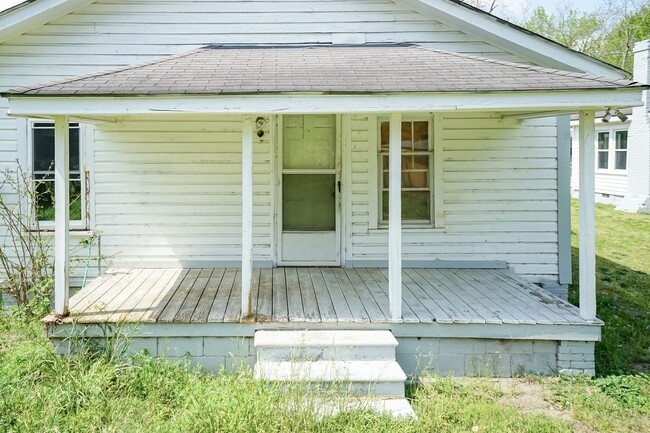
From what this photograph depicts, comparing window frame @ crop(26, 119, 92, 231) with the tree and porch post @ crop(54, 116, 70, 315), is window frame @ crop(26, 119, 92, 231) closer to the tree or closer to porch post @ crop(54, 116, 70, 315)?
porch post @ crop(54, 116, 70, 315)

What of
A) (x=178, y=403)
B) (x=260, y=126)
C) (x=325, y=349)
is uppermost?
(x=260, y=126)

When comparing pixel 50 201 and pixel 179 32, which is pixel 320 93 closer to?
pixel 179 32

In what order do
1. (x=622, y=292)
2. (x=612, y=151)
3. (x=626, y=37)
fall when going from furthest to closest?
(x=626, y=37), (x=612, y=151), (x=622, y=292)

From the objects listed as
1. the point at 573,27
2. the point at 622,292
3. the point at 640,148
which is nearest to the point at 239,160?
the point at 622,292

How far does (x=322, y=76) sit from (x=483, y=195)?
3.14 metres

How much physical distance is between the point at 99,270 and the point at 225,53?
324cm

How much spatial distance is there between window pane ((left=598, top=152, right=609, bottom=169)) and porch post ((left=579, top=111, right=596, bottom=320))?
1537 centimetres

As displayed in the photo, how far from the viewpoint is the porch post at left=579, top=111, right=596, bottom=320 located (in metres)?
5.15

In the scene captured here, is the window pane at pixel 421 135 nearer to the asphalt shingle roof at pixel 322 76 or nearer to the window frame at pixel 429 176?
the window frame at pixel 429 176

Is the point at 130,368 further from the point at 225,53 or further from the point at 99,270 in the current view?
the point at 225,53

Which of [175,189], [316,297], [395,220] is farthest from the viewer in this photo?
[175,189]

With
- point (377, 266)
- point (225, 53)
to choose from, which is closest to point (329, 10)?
point (225, 53)

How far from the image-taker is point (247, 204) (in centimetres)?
521

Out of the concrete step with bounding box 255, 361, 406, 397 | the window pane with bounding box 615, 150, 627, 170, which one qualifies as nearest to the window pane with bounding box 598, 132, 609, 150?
the window pane with bounding box 615, 150, 627, 170
